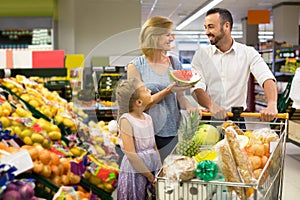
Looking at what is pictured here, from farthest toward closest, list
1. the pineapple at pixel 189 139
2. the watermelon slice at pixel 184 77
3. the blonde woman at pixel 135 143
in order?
the blonde woman at pixel 135 143
the watermelon slice at pixel 184 77
the pineapple at pixel 189 139

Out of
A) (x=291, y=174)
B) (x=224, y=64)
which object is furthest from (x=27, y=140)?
(x=291, y=174)

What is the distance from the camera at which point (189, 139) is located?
79.5 inches

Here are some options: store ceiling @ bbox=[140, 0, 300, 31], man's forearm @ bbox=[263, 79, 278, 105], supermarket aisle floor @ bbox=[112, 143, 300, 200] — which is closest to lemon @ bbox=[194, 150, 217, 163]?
man's forearm @ bbox=[263, 79, 278, 105]

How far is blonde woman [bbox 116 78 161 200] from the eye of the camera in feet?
7.10

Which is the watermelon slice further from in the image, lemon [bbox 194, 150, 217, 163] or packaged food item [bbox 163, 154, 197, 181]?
packaged food item [bbox 163, 154, 197, 181]

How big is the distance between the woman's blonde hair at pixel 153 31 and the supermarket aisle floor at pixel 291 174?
3.14 m

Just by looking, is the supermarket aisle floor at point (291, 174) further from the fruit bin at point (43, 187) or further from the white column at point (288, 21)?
the white column at point (288, 21)

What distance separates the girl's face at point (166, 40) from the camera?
2221mm

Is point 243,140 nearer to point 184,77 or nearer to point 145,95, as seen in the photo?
point 184,77

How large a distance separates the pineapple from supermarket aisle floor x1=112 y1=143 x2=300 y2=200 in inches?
121

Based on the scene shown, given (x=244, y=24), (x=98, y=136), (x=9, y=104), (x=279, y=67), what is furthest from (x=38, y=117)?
(x=244, y=24)

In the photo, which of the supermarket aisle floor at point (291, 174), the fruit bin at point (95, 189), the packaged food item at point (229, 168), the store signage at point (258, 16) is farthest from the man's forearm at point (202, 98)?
the store signage at point (258, 16)

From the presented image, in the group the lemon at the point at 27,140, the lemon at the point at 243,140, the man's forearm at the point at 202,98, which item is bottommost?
the lemon at the point at 243,140

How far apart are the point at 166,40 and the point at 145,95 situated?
0.32 metres
